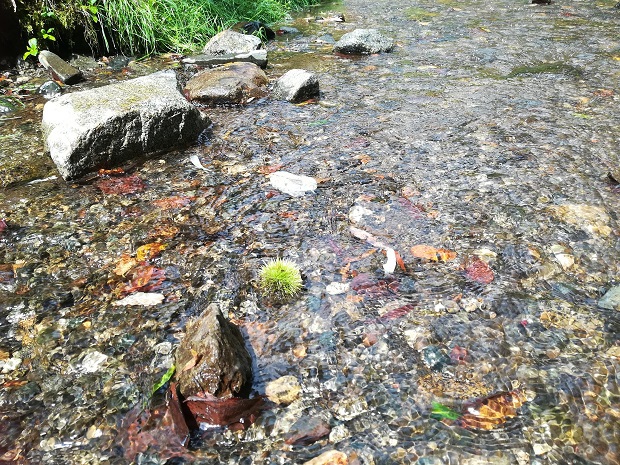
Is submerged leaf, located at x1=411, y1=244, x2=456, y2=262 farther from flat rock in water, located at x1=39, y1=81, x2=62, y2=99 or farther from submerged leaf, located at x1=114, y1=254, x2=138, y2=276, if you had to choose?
flat rock in water, located at x1=39, y1=81, x2=62, y2=99

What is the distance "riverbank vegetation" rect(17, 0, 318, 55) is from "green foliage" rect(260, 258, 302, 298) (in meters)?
5.75

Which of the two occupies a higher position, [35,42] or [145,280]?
[35,42]

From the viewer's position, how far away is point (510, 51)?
6629 millimetres

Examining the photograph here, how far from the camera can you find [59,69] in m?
6.12

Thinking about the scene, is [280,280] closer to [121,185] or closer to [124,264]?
[124,264]

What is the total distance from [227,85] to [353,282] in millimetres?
3618

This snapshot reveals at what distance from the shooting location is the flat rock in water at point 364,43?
22.9 ft

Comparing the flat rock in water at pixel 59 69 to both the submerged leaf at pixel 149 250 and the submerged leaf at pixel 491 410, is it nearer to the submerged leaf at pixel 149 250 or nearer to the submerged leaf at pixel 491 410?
the submerged leaf at pixel 149 250

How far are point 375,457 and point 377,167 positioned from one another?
8.12 feet

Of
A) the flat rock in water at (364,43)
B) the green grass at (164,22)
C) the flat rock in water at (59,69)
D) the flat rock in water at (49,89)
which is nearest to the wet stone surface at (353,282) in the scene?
the flat rock in water at (49,89)

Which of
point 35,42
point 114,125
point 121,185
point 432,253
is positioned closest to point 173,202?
point 121,185

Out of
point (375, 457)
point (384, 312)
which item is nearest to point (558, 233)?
point (384, 312)

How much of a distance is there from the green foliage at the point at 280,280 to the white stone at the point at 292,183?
38.3 inches

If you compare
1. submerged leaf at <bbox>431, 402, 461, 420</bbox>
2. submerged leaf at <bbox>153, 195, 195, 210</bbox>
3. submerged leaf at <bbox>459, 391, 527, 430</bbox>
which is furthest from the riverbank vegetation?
submerged leaf at <bbox>459, 391, 527, 430</bbox>
